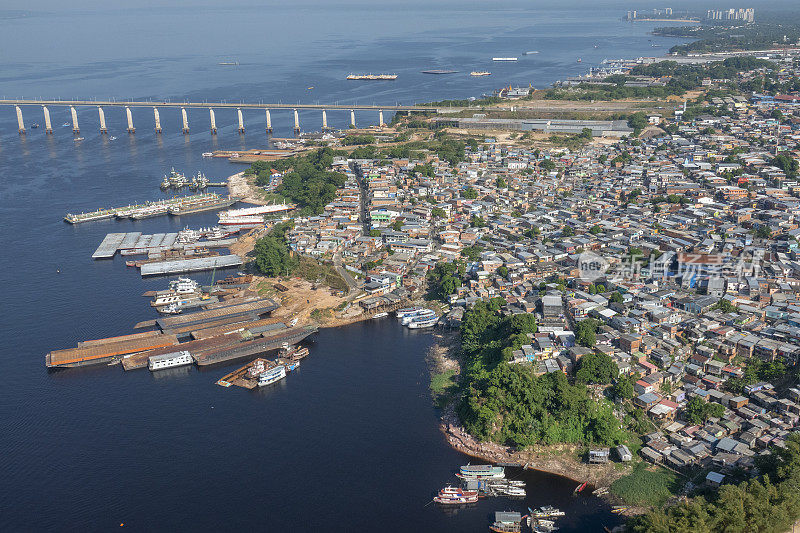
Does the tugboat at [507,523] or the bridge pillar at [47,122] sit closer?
the tugboat at [507,523]

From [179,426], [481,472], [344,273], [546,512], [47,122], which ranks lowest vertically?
[546,512]

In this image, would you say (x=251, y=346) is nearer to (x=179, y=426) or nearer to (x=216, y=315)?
(x=216, y=315)

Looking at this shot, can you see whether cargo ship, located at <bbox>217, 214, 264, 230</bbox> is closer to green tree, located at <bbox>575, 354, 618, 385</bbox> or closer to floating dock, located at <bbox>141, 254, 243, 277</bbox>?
floating dock, located at <bbox>141, 254, 243, 277</bbox>

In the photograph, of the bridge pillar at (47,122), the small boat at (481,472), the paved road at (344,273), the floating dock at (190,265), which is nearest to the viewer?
the small boat at (481,472)

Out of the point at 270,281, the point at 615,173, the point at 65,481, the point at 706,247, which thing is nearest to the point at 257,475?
the point at 65,481

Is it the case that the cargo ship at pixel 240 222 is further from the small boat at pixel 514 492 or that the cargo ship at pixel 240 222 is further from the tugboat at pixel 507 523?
the tugboat at pixel 507 523

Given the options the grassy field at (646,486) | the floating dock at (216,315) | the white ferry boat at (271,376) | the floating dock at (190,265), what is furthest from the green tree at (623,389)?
the floating dock at (190,265)

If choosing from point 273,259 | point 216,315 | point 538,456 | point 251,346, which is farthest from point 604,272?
point 216,315
